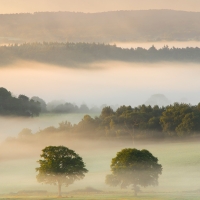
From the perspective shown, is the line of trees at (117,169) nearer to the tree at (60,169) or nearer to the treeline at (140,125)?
the tree at (60,169)

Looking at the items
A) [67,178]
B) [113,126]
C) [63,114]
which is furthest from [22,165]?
[63,114]

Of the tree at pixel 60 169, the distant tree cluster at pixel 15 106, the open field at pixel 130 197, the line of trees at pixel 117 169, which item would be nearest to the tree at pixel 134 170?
the line of trees at pixel 117 169

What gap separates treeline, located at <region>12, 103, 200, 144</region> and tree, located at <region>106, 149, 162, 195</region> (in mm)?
37783

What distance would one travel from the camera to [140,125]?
110m

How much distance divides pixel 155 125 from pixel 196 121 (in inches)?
237

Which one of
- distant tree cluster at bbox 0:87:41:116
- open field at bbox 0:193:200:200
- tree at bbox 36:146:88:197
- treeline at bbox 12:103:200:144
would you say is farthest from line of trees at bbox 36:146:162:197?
distant tree cluster at bbox 0:87:41:116

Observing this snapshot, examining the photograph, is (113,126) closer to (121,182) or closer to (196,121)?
(196,121)

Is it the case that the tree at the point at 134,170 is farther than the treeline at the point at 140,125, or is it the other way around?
the treeline at the point at 140,125

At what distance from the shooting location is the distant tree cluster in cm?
15488

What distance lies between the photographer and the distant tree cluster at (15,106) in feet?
508

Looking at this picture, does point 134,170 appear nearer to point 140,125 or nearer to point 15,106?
point 140,125

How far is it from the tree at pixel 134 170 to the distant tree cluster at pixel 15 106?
87684 mm

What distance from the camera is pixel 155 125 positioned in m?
109

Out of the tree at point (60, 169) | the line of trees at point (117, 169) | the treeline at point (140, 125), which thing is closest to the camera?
the line of trees at point (117, 169)
